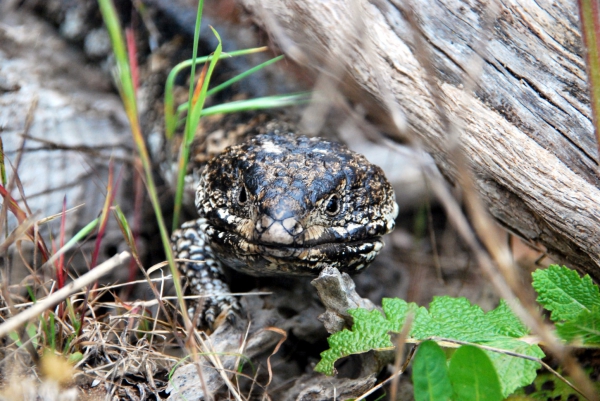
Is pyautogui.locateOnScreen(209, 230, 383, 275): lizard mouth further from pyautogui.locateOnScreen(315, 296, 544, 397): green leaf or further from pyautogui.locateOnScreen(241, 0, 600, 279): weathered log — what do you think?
pyautogui.locateOnScreen(241, 0, 600, 279): weathered log

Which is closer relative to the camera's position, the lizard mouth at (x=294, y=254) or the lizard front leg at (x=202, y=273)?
the lizard mouth at (x=294, y=254)

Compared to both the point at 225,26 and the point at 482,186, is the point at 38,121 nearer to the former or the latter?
the point at 225,26

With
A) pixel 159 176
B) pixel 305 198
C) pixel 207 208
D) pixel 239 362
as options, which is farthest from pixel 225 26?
pixel 239 362

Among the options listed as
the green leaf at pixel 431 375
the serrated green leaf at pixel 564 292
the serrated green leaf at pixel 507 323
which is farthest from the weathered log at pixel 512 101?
the green leaf at pixel 431 375

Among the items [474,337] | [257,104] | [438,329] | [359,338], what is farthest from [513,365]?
[257,104]

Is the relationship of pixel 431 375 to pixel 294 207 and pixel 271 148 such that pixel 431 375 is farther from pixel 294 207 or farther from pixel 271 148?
pixel 271 148

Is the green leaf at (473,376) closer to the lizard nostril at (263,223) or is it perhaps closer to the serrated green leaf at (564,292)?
the serrated green leaf at (564,292)

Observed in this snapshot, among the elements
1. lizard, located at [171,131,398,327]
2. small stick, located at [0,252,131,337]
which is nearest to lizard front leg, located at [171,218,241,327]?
lizard, located at [171,131,398,327]
